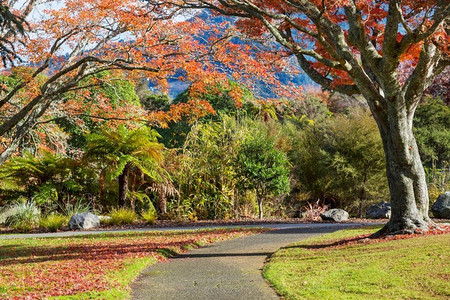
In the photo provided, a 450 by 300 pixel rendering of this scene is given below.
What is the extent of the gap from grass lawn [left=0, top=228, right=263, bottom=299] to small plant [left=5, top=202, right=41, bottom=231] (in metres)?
2.52

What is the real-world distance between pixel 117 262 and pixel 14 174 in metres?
8.84

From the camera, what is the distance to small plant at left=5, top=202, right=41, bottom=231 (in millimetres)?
13242

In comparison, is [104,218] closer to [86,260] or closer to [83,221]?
[83,221]

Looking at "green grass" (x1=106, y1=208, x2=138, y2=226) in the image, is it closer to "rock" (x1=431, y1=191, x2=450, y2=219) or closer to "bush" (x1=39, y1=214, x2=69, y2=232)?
"bush" (x1=39, y1=214, x2=69, y2=232)

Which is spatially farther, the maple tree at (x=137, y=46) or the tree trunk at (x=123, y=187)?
the tree trunk at (x=123, y=187)

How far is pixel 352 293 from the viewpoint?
528cm

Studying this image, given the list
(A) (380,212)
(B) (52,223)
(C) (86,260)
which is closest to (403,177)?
(C) (86,260)

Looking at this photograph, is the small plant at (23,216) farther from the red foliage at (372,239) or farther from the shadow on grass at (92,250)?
the red foliage at (372,239)

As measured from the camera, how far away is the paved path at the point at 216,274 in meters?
5.71

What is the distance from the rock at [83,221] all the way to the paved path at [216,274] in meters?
4.79

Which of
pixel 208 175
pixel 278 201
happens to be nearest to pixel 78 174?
pixel 208 175

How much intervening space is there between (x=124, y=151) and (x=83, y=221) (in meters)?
2.66

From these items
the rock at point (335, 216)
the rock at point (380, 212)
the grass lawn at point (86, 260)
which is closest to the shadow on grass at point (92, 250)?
the grass lawn at point (86, 260)

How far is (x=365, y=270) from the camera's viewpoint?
6277 mm
